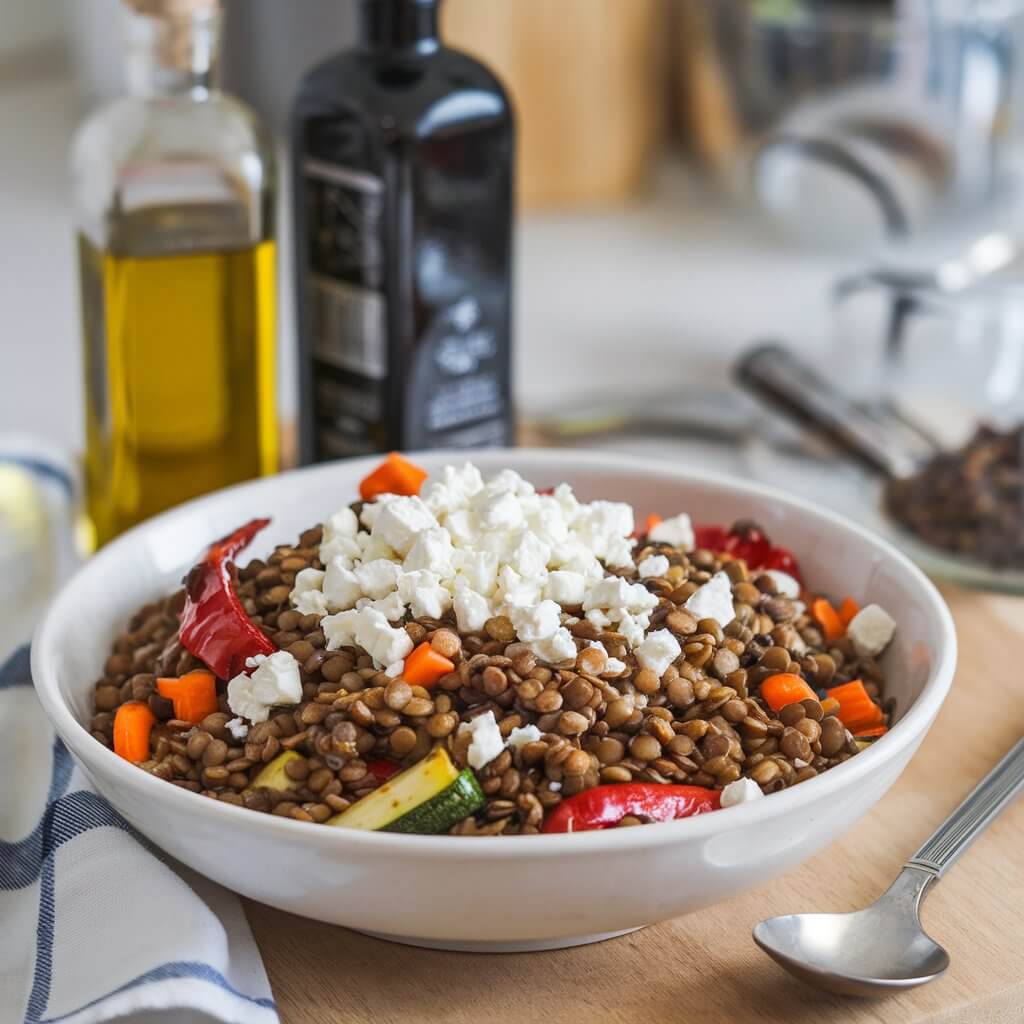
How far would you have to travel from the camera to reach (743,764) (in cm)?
103

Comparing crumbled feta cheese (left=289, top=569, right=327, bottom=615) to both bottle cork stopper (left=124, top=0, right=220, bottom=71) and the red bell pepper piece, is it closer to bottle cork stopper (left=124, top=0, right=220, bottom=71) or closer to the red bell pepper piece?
the red bell pepper piece

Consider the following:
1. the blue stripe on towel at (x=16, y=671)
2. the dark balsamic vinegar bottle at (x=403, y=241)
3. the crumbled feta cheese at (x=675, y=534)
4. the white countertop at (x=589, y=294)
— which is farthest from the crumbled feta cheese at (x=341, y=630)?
the white countertop at (x=589, y=294)

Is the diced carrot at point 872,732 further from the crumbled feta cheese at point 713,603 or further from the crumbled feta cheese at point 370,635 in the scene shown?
the crumbled feta cheese at point 370,635

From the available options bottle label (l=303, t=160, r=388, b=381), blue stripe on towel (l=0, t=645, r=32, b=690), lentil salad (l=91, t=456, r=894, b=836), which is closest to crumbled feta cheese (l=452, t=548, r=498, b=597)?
lentil salad (l=91, t=456, r=894, b=836)

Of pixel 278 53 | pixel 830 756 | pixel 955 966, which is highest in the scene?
pixel 278 53

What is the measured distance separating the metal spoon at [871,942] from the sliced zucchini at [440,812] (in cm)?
23

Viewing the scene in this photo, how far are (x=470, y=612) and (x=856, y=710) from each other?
0.31m

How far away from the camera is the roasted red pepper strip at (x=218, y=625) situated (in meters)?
1.10

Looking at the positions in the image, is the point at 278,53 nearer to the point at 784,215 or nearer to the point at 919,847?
the point at 784,215

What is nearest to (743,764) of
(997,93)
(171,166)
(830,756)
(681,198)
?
(830,756)

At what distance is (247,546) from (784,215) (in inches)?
60.7

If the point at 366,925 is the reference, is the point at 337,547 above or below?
above

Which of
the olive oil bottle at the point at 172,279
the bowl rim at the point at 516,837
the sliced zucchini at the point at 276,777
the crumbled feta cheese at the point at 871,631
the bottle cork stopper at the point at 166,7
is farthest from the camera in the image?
the olive oil bottle at the point at 172,279

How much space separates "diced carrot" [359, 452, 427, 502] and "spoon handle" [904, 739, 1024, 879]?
0.51 meters
